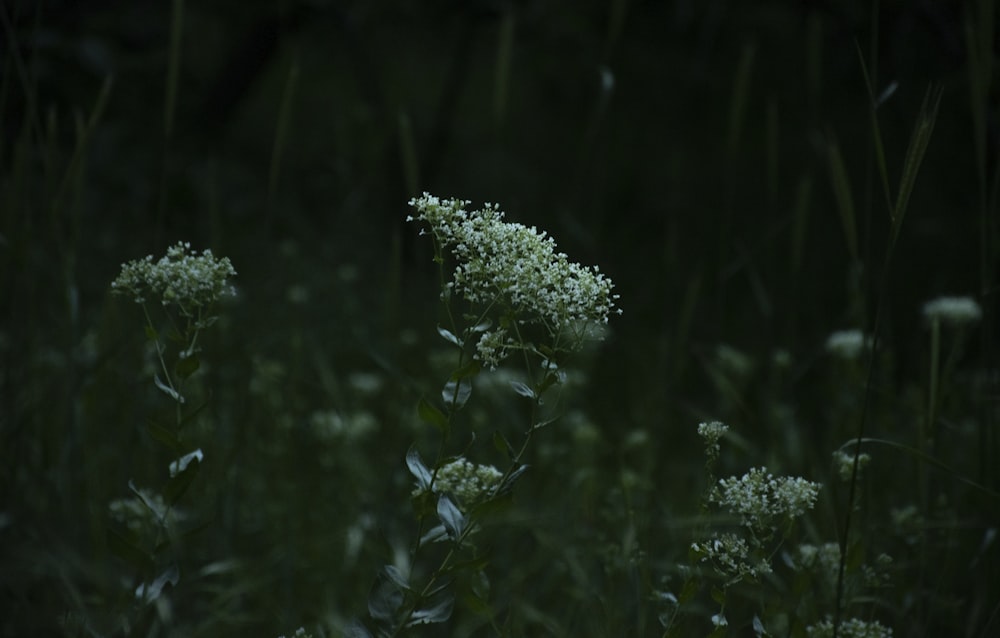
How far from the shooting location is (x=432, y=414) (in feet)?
2.73

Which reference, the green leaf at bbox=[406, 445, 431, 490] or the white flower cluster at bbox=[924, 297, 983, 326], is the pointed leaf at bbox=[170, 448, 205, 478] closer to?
the green leaf at bbox=[406, 445, 431, 490]

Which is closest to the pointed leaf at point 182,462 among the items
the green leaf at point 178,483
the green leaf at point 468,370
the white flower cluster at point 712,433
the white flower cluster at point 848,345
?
the green leaf at point 178,483

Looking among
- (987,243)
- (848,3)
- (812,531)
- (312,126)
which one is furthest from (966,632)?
(312,126)

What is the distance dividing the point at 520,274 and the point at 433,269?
215 centimetres

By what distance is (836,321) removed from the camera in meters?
3.07

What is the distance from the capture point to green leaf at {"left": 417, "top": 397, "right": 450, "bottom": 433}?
32.3 inches

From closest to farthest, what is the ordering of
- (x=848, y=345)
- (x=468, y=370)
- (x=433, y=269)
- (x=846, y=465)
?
(x=468, y=370) → (x=846, y=465) → (x=848, y=345) → (x=433, y=269)

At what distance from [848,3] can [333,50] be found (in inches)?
70.1

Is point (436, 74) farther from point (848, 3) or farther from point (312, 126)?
point (848, 3)

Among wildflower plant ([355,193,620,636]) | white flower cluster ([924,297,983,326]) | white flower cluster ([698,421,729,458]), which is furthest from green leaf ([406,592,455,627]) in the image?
white flower cluster ([924,297,983,326])

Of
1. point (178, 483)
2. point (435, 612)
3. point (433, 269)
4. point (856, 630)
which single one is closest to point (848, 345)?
point (856, 630)

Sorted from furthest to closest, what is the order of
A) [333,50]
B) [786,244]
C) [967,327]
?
[333,50] → [786,244] → [967,327]

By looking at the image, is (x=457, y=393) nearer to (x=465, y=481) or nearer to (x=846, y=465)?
(x=465, y=481)

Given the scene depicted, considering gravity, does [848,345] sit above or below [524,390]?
above
